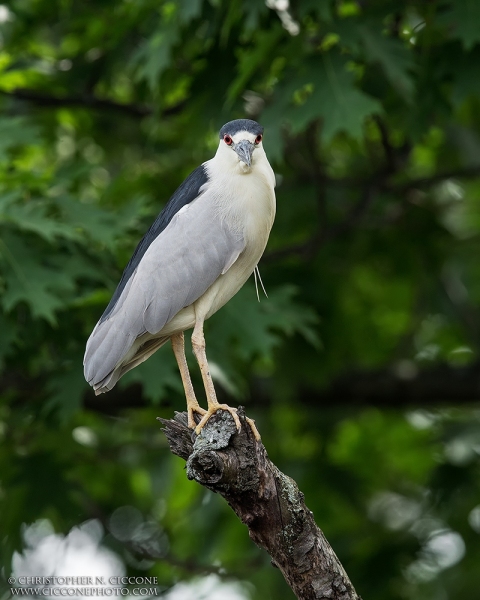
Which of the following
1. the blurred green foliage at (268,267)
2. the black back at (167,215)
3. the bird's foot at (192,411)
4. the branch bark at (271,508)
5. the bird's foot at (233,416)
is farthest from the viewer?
the blurred green foliage at (268,267)

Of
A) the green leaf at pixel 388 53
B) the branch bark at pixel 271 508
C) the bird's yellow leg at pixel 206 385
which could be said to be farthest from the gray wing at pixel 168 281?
the green leaf at pixel 388 53

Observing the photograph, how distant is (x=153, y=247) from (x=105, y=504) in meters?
4.18

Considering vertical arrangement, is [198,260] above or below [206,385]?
above

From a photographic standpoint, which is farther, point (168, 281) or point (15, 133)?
point (15, 133)

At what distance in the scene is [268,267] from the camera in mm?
7172

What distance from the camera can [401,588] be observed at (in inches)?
304

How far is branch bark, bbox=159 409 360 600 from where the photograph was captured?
144 inches

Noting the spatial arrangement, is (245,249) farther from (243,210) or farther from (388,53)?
(388,53)

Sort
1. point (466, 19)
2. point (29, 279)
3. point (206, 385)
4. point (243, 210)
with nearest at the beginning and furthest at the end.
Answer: point (206, 385), point (243, 210), point (29, 279), point (466, 19)

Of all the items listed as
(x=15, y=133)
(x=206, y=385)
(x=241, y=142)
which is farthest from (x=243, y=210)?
(x=15, y=133)

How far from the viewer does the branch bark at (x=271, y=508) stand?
12.0ft

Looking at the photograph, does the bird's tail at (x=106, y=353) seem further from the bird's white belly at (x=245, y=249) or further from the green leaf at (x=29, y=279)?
the green leaf at (x=29, y=279)

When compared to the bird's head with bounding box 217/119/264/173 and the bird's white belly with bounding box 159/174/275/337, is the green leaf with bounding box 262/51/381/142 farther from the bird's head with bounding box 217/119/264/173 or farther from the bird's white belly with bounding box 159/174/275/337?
the bird's white belly with bounding box 159/174/275/337

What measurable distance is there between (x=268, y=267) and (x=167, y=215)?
2.69 m
